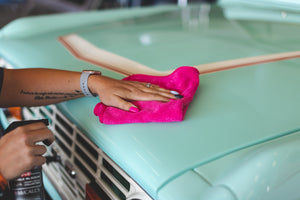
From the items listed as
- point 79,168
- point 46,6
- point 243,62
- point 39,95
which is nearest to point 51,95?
point 39,95

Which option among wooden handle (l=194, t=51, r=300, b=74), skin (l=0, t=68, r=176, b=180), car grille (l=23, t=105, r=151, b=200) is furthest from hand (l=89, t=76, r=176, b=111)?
wooden handle (l=194, t=51, r=300, b=74)

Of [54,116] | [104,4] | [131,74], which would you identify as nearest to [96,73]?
[131,74]

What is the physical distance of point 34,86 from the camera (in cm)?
103

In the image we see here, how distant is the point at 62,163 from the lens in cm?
105

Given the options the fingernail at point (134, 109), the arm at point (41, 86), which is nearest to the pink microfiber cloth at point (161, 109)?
the fingernail at point (134, 109)

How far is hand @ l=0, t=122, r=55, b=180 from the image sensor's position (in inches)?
28.2

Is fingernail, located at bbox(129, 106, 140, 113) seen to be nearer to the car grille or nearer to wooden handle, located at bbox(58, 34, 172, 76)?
the car grille

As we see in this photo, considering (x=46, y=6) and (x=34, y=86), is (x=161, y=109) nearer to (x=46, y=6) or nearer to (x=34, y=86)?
(x=34, y=86)

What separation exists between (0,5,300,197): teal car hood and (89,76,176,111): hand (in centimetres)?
6

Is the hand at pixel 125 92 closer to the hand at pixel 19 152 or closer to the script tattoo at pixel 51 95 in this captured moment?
the script tattoo at pixel 51 95

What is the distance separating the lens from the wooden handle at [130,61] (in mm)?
1098

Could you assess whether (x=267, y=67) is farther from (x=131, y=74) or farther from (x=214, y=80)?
(x=131, y=74)

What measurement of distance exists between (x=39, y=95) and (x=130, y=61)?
0.36 m

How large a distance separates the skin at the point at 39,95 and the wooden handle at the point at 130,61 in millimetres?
169
